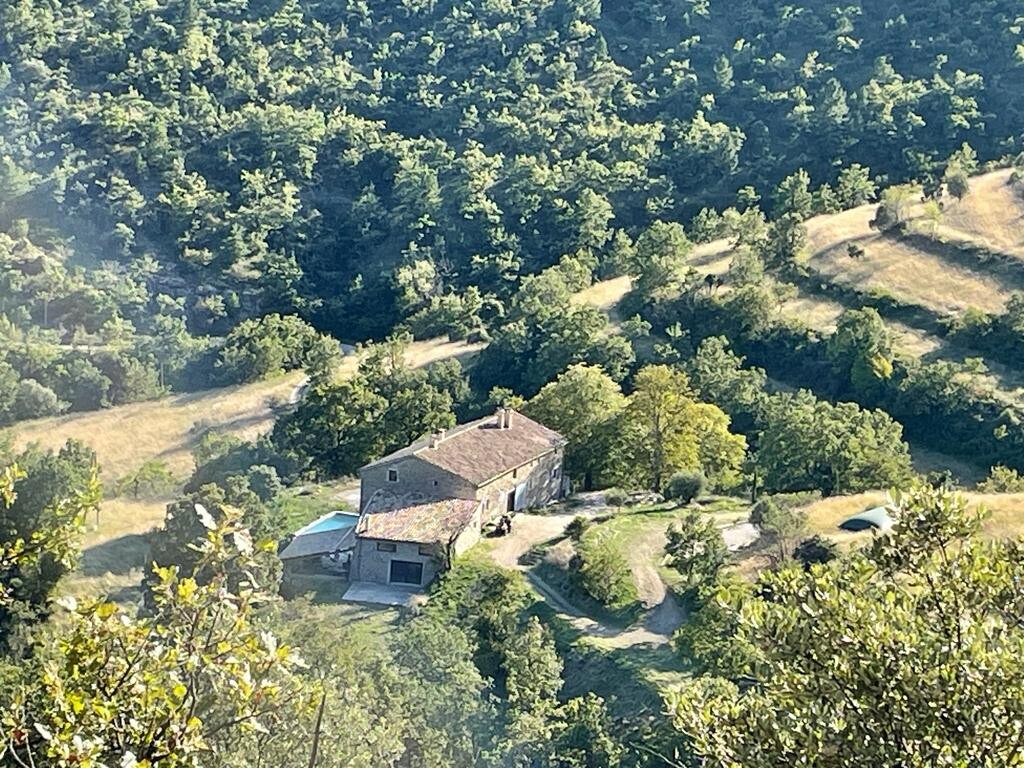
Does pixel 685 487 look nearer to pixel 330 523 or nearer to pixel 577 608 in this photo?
pixel 577 608

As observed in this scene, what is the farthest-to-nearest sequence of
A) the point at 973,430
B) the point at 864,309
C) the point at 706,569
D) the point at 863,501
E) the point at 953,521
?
the point at 864,309, the point at 973,430, the point at 863,501, the point at 706,569, the point at 953,521

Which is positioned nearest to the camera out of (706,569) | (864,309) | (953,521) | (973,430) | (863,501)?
(953,521)

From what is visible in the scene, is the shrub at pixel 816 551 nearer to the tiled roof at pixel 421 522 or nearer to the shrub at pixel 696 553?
the shrub at pixel 696 553

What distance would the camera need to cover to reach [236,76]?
11369 cm

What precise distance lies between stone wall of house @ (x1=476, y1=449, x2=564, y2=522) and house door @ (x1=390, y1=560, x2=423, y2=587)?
4.09m

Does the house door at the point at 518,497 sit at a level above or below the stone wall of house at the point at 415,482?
below

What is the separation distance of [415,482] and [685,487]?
433 inches

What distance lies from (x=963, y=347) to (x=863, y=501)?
78.1 ft

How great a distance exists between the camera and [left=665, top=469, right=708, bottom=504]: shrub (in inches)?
1918

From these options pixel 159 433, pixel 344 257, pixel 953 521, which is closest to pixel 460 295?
pixel 344 257

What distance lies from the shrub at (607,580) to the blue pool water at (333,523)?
1055cm

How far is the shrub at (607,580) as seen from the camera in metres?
40.3

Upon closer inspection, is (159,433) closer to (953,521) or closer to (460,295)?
(460,295)

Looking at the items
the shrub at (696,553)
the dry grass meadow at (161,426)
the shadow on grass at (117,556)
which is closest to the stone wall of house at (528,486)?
the shrub at (696,553)
